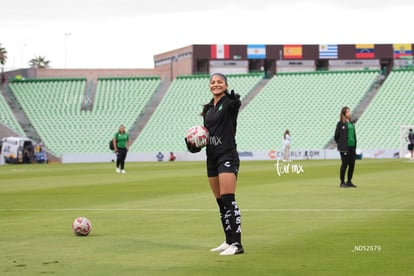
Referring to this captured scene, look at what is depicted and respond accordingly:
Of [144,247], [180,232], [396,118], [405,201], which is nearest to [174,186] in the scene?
[405,201]

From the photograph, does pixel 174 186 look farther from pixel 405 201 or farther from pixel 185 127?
pixel 185 127

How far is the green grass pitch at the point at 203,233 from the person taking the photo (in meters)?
9.83

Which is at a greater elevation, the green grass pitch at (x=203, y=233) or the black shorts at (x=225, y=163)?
the black shorts at (x=225, y=163)

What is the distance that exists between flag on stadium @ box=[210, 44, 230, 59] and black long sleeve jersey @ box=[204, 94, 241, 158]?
9637 centimetres

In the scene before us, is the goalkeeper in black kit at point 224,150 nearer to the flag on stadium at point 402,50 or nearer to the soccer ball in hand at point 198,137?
the soccer ball in hand at point 198,137

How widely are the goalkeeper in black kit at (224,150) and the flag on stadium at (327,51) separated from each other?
326 feet

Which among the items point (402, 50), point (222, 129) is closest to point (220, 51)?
point (402, 50)

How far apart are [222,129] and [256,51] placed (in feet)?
325

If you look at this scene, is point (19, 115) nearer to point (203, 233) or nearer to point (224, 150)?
point (203, 233)

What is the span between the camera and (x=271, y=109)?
72.1 m

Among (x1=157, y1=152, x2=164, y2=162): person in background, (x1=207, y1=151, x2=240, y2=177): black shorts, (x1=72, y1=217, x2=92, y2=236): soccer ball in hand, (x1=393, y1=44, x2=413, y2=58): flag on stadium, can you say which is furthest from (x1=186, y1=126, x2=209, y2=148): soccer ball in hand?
(x1=393, y1=44, x2=413, y2=58): flag on stadium

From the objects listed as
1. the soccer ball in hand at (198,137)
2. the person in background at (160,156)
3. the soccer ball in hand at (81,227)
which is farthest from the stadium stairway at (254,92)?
the soccer ball in hand at (198,137)

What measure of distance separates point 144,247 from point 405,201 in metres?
9.03

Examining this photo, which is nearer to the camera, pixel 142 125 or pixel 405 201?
pixel 405 201
